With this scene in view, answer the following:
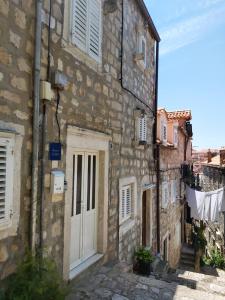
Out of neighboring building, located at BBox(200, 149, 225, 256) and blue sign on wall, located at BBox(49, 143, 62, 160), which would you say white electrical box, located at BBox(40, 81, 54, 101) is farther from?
neighboring building, located at BBox(200, 149, 225, 256)

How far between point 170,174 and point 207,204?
7.29ft

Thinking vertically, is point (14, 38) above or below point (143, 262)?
above

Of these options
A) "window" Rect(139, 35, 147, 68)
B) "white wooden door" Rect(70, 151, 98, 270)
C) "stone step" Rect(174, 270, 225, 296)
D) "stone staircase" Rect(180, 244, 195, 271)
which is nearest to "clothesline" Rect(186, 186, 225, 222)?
"stone staircase" Rect(180, 244, 195, 271)

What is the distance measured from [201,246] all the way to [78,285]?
39.6 ft

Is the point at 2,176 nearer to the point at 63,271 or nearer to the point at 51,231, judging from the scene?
the point at 51,231

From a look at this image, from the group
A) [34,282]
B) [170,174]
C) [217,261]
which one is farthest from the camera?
[217,261]

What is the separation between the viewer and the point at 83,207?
526 cm

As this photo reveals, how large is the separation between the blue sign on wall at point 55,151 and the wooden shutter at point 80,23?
1.66m

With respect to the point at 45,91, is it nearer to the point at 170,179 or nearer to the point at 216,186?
the point at 170,179

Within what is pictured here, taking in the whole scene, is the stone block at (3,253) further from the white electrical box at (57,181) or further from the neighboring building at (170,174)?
the neighboring building at (170,174)

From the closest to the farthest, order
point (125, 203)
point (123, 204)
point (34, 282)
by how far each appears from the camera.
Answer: point (34, 282)
point (123, 204)
point (125, 203)

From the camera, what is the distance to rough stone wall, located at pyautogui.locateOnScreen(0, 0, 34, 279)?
3.17 metres

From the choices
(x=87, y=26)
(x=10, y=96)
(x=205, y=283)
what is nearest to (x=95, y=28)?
(x=87, y=26)

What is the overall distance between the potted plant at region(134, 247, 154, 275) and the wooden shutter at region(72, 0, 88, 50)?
524 centimetres
